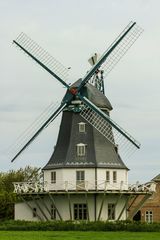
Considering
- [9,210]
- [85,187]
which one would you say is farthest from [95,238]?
[9,210]

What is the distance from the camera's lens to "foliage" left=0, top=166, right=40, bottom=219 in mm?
62969

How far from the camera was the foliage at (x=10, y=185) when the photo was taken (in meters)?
63.0

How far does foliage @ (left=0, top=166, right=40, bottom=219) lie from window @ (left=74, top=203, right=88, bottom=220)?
12.1 m

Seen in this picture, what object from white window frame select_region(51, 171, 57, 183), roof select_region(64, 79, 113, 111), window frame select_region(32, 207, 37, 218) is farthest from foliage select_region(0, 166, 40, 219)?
roof select_region(64, 79, 113, 111)

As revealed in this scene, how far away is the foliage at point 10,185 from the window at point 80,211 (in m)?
12.1

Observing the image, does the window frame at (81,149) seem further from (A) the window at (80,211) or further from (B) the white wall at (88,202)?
(A) the window at (80,211)

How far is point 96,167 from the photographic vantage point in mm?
51219

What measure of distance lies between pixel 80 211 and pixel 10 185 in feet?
74.7

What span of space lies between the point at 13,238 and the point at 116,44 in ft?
69.9

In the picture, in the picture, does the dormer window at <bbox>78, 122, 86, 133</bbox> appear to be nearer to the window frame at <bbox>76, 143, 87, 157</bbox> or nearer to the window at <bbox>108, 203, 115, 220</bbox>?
the window frame at <bbox>76, 143, 87, 157</bbox>

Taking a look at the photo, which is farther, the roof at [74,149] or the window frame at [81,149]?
the window frame at [81,149]

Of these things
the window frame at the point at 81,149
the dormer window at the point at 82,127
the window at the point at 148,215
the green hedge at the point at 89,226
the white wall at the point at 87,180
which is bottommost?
the green hedge at the point at 89,226

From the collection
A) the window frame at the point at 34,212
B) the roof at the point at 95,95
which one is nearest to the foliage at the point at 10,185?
the window frame at the point at 34,212

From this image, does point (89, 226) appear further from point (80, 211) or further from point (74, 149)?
point (74, 149)
